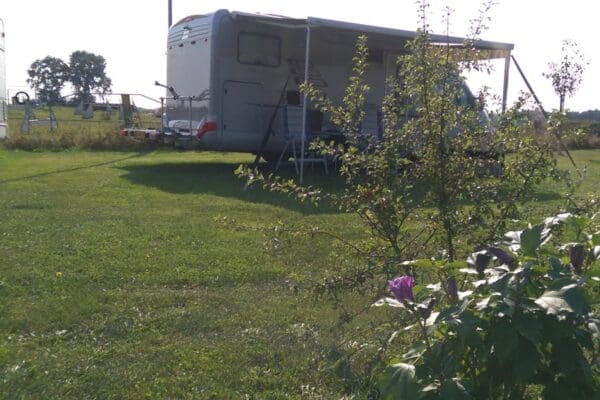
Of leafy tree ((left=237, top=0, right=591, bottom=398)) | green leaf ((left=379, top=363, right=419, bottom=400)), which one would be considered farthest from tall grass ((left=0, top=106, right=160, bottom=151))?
green leaf ((left=379, top=363, right=419, bottom=400))

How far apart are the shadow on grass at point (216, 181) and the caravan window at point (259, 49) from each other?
7.06ft

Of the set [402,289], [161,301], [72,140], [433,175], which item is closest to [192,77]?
[161,301]

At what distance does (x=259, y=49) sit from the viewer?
38.3ft

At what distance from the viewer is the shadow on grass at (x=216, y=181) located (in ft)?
29.5

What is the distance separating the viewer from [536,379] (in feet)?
6.75

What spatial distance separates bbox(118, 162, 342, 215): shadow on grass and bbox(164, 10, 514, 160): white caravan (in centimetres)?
72

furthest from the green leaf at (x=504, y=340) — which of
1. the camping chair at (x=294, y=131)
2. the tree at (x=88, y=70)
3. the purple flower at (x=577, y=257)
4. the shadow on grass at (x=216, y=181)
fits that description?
the tree at (x=88, y=70)

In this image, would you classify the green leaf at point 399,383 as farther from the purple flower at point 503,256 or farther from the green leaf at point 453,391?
the purple flower at point 503,256

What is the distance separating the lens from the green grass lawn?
3.37 meters

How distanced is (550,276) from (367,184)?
1417mm

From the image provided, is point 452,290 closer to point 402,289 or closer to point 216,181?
point 402,289

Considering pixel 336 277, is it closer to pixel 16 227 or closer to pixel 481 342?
pixel 481 342

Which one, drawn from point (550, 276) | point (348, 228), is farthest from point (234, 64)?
point (550, 276)

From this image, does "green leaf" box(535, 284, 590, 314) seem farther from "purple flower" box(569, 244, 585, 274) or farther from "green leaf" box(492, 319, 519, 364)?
"purple flower" box(569, 244, 585, 274)
